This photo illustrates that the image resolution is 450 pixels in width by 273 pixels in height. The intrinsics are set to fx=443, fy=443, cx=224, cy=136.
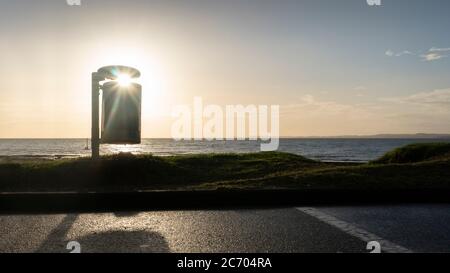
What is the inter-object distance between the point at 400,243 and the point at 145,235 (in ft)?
10.9

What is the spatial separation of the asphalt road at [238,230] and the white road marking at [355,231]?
0.5 inches

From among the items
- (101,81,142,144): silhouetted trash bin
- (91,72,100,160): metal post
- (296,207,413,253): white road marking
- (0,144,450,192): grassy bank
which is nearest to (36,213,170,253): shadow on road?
(296,207,413,253): white road marking

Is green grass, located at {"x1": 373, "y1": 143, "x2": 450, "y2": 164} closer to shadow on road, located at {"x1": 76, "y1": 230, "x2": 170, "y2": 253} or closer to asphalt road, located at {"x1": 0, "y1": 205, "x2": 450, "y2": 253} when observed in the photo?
asphalt road, located at {"x1": 0, "y1": 205, "x2": 450, "y2": 253}

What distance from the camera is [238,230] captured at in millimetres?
6316

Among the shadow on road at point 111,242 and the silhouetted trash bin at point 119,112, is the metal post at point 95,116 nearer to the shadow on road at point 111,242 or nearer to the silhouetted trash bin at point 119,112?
the silhouetted trash bin at point 119,112

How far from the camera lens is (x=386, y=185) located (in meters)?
10.6

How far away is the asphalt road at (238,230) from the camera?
17.6 ft

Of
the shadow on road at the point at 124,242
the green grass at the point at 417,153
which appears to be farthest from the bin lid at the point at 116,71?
the green grass at the point at 417,153

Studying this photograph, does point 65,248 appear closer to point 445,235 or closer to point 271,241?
point 271,241

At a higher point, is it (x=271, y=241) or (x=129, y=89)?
(x=129, y=89)

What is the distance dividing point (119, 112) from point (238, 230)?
780cm

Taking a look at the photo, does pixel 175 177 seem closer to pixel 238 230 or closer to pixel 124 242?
pixel 238 230

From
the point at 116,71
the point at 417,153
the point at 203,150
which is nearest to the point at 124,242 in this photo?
the point at 116,71
